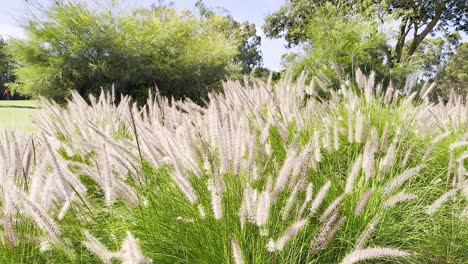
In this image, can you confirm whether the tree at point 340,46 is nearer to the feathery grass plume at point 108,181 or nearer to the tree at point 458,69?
the feathery grass plume at point 108,181

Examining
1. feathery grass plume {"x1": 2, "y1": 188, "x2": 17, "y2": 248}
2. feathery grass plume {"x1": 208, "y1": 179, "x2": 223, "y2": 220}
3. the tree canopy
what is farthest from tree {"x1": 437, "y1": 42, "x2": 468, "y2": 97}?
feathery grass plume {"x1": 2, "y1": 188, "x2": 17, "y2": 248}

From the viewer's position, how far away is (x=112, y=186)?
1475 mm

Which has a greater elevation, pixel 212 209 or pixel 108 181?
pixel 108 181

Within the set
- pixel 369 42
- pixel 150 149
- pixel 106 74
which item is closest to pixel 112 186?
pixel 150 149

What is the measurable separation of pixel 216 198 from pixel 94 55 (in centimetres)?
790

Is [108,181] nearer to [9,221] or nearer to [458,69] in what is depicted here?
[9,221]

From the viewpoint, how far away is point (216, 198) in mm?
1414

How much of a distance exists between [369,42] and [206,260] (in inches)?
502

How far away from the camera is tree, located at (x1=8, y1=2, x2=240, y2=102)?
27.6 feet

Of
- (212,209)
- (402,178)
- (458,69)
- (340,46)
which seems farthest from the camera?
(458,69)

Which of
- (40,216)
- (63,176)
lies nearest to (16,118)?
(63,176)

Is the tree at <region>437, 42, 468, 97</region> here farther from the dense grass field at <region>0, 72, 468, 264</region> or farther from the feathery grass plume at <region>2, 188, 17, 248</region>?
the feathery grass plume at <region>2, 188, 17, 248</region>

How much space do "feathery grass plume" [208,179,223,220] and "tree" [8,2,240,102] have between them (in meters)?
7.23

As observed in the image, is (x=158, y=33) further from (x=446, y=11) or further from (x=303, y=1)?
(x=446, y=11)
